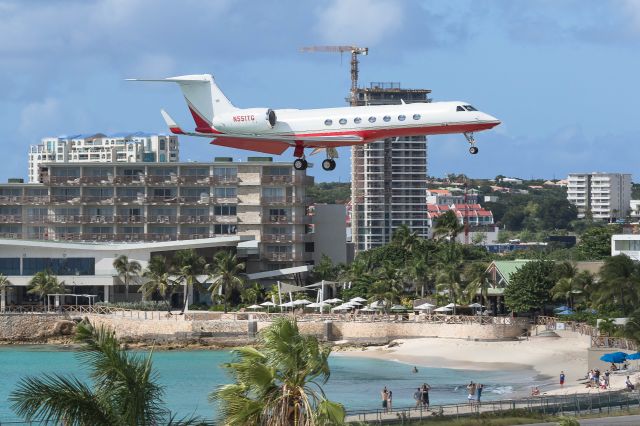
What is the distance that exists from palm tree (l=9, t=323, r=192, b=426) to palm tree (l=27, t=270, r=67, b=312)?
91.3m

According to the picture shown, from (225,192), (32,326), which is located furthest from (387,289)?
(225,192)

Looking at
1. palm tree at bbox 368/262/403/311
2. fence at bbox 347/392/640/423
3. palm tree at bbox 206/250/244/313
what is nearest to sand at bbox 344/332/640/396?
palm tree at bbox 368/262/403/311

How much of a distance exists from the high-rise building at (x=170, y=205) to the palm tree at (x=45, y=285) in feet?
62.9

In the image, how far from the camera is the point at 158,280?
10400 cm

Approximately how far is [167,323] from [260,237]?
89.1ft

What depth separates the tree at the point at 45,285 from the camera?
354ft

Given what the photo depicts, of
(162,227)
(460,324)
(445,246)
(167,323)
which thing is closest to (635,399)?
(460,324)

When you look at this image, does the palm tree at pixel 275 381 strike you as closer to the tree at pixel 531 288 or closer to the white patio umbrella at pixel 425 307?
the tree at pixel 531 288

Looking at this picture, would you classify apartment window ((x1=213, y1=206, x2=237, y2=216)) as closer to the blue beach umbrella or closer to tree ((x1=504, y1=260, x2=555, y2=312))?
tree ((x1=504, y1=260, x2=555, y2=312))

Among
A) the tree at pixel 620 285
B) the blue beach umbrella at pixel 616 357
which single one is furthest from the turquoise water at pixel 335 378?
the tree at pixel 620 285

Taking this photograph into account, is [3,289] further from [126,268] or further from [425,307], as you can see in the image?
[425,307]

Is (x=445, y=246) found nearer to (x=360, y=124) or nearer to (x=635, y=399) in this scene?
(x=360, y=124)

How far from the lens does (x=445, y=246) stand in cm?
12044

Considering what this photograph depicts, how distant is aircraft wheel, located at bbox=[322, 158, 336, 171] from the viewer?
60.3 metres
